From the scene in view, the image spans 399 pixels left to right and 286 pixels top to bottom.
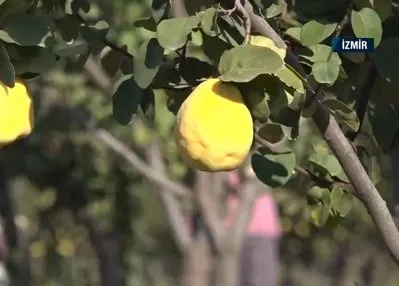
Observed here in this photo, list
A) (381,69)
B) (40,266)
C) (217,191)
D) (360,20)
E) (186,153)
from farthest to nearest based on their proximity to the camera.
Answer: (40,266)
(217,191)
(381,69)
(360,20)
(186,153)

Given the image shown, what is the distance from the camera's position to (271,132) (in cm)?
171

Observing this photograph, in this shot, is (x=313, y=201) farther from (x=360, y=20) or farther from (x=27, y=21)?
(x=27, y=21)

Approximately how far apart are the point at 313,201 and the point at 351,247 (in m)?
14.9

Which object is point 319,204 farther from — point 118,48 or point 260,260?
point 260,260

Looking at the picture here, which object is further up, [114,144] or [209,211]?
[114,144]

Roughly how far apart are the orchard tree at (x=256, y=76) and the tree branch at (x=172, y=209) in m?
4.58

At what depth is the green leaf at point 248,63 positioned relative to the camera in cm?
152

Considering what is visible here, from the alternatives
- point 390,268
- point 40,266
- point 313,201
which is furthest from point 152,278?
point 313,201

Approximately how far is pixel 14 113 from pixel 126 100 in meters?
0.23

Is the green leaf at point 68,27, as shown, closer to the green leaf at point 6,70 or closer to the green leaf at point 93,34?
the green leaf at point 93,34

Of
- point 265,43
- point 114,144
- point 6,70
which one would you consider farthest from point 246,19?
point 114,144

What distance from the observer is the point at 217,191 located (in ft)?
21.1

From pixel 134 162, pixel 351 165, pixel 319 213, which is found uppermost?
pixel 351 165

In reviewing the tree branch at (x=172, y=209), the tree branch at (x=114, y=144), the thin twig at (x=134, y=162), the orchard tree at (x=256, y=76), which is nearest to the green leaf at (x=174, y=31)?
the orchard tree at (x=256, y=76)
